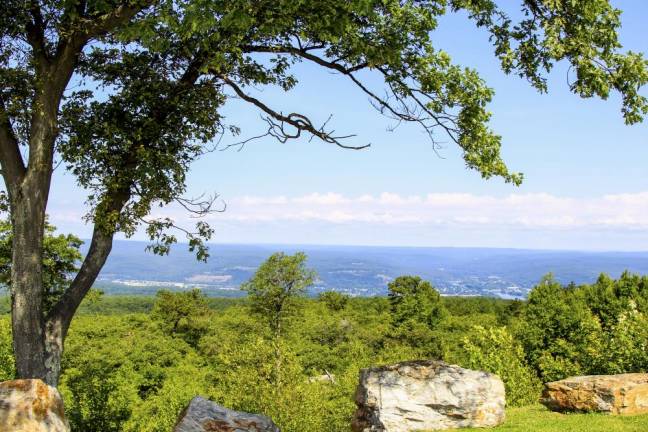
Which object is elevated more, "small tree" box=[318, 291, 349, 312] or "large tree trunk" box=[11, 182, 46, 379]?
"large tree trunk" box=[11, 182, 46, 379]

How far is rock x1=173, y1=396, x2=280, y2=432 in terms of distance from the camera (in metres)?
10.3

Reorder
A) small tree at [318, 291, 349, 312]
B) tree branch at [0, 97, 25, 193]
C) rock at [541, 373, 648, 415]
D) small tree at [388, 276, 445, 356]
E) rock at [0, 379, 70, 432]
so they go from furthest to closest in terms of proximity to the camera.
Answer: small tree at [318, 291, 349, 312] → small tree at [388, 276, 445, 356] → rock at [541, 373, 648, 415] → tree branch at [0, 97, 25, 193] → rock at [0, 379, 70, 432]

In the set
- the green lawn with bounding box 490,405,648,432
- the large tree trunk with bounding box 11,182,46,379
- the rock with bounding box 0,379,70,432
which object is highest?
the large tree trunk with bounding box 11,182,46,379

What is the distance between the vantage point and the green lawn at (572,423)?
15.4m

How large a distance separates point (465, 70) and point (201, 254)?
7.87 metres

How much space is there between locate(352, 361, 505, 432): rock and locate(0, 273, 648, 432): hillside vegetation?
122cm

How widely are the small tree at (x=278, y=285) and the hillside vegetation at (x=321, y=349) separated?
0.17 metres

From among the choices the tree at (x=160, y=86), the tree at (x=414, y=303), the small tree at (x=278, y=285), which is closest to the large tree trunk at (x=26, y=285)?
the tree at (x=160, y=86)

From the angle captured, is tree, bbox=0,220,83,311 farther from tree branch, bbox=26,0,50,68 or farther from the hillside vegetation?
tree branch, bbox=26,0,50,68

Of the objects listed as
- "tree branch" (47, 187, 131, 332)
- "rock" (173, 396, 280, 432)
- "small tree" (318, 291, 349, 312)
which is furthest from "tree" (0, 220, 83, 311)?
"small tree" (318, 291, 349, 312)

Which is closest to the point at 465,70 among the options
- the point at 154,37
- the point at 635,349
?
the point at 154,37

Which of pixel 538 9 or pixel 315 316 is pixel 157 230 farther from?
pixel 315 316

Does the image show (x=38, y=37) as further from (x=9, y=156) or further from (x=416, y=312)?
(x=416, y=312)

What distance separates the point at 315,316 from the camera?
256 feet
